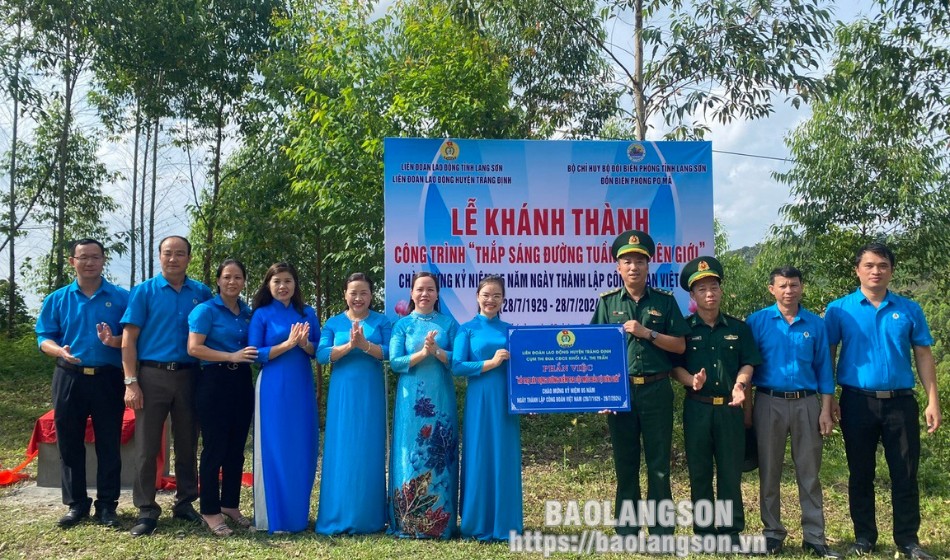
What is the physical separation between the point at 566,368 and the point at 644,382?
0.46 meters

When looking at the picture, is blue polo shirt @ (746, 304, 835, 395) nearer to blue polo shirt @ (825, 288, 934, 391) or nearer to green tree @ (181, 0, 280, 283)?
blue polo shirt @ (825, 288, 934, 391)

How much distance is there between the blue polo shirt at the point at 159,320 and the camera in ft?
15.0

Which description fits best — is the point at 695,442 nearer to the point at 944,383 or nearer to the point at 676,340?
the point at 676,340

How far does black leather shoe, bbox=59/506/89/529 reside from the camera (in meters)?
4.61

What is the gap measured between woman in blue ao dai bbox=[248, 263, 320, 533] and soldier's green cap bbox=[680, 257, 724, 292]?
2.32 metres

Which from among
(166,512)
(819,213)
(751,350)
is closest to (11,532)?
(166,512)

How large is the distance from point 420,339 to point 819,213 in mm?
9896

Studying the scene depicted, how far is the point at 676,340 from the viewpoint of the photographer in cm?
427

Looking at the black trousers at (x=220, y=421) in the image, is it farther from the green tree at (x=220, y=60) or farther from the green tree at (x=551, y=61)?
the green tree at (x=220, y=60)

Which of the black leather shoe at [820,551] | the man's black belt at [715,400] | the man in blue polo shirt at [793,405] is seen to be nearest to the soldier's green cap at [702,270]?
the man in blue polo shirt at [793,405]

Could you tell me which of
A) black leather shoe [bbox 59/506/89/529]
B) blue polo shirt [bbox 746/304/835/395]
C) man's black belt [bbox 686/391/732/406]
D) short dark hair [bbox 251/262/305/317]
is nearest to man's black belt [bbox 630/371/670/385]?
man's black belt [bbox 686/391/732/406]

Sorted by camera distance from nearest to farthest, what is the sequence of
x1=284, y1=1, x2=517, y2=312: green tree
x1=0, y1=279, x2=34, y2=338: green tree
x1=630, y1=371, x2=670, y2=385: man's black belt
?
1. x1=630, y1=371, x2=670, y2=385: man's black belt
2. x1=284, y1=1, x2=517, y2=312: green tree
3. x1=0, y1=279, x2=34, y2=338: green tree

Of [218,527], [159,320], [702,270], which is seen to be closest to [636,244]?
[702,270]

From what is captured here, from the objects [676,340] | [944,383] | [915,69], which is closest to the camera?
[676,340]
